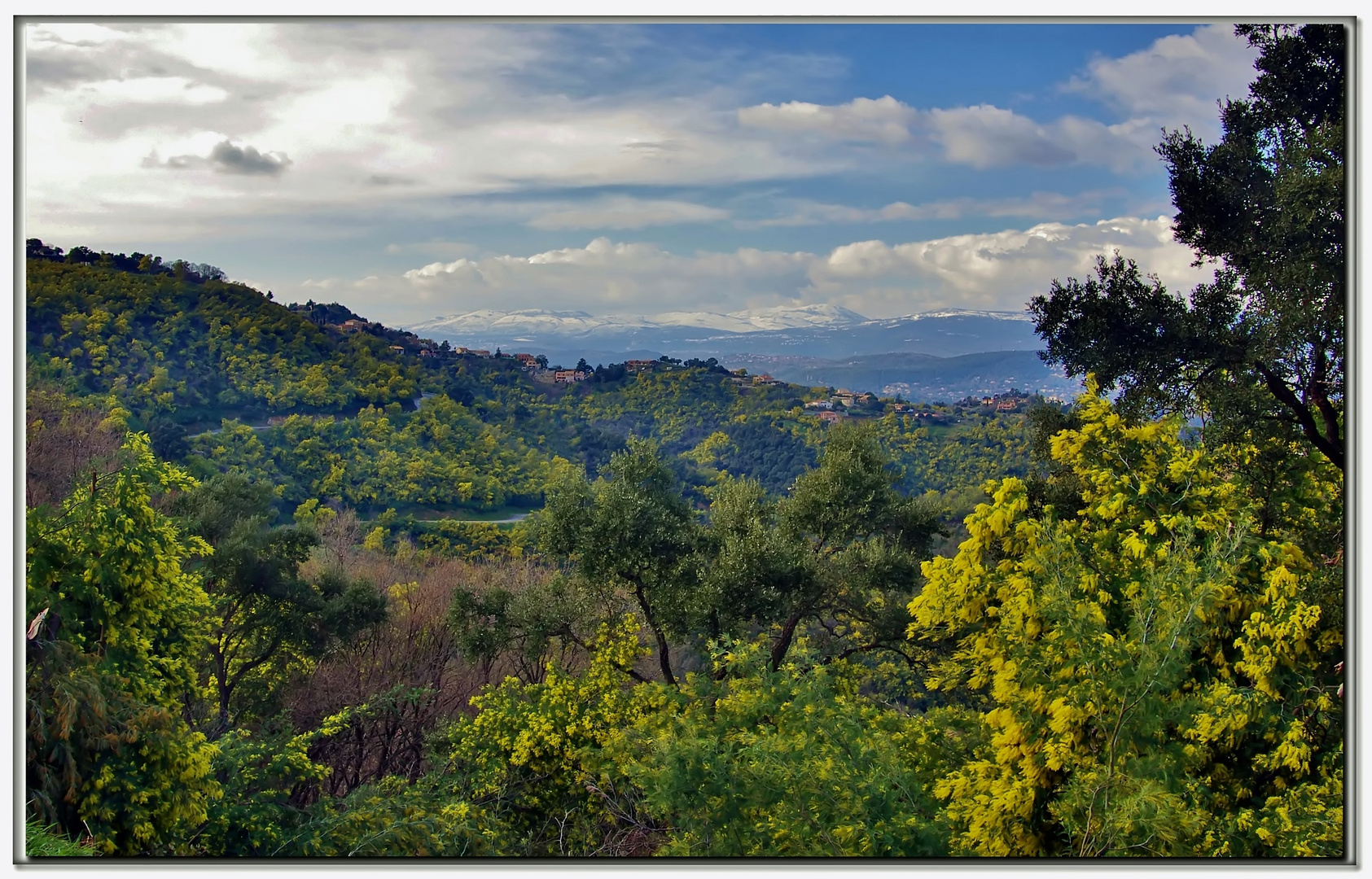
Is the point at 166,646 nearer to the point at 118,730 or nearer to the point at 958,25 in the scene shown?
the point at 118,730

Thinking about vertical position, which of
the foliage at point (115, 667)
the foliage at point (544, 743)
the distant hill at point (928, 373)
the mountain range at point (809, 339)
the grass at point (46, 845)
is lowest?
the foliage at point (544, 743)

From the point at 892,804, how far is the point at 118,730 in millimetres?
3842

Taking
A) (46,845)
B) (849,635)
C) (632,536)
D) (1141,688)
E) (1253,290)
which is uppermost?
(1253,290)

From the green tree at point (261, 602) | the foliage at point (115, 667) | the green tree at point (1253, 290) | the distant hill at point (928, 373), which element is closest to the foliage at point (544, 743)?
the foliage at point (115, 667)

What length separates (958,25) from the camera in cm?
450

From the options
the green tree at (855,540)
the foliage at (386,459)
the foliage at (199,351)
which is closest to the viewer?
the green tree at (855,540)

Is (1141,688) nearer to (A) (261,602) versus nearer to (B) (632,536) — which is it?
(B) (632,536)

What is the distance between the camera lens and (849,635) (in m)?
10.2

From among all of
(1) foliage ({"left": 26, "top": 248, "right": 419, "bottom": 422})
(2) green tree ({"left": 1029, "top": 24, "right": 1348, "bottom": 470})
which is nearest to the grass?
(2) green tree ({"left": 1029, "top": 24, "right": 1348, "bottom": 470})

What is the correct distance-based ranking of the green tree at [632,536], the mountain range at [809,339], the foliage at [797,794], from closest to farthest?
the foliage at [797,794] → the mountain range at [809,339] → the green tree at [632,536]

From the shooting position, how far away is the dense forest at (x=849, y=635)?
3822 millimetres

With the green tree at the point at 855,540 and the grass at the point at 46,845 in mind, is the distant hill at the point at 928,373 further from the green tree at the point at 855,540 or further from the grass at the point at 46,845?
the grass at the point at 46,845

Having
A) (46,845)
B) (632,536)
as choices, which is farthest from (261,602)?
(46,845)

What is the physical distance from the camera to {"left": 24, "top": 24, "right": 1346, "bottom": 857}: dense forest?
150 inches
